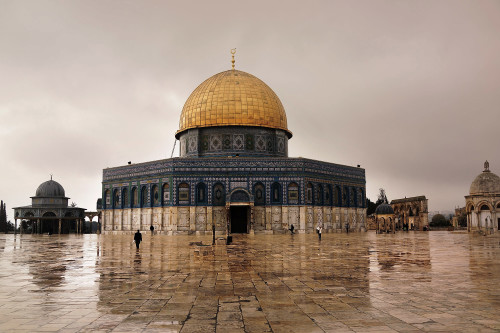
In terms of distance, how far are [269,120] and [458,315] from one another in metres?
42.4

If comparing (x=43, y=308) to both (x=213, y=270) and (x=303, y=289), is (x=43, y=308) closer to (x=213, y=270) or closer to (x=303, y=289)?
(x=303, y=289)

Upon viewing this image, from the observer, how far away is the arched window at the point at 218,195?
41.8 m

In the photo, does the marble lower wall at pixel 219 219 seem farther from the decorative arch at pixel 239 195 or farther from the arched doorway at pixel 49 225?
the arched doorway at pixel 49 225

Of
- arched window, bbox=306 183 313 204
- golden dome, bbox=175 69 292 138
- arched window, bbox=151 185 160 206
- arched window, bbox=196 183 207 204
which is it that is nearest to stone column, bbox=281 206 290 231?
arched window, bbox=306 183 313 204

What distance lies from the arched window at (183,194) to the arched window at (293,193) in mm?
9502

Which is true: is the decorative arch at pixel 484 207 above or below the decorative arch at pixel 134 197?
below

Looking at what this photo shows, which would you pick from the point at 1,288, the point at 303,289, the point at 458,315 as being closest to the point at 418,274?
the point at 303,289

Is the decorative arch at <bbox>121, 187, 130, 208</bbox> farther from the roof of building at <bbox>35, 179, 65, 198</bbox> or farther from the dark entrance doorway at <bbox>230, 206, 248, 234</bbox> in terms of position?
the roof of building at <bbox>35, 179, 65, 198</bbox>

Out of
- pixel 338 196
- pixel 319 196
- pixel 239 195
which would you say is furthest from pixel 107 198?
pixel 338 196

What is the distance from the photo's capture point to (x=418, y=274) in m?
9.88

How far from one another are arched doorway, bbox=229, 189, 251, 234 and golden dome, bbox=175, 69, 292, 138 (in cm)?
856

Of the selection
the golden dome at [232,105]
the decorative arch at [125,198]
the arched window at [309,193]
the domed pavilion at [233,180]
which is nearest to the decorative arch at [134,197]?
the domed pavilion at [233,180]

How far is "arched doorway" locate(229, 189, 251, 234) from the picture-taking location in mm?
41000

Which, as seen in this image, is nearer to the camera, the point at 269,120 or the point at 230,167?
the point at 230,167
